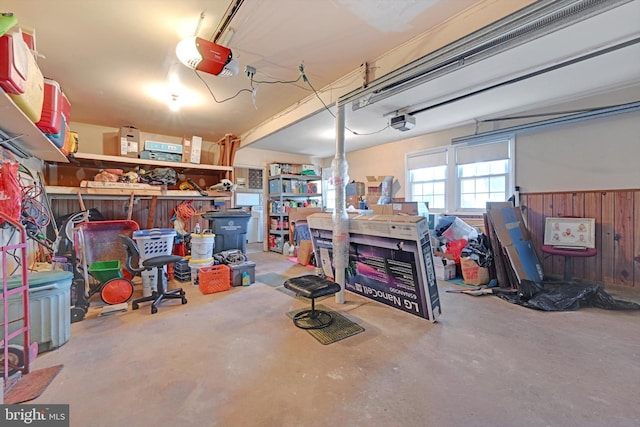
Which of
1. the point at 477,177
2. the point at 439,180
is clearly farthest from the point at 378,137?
the point at 477,177

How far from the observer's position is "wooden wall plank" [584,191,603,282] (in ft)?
11.7

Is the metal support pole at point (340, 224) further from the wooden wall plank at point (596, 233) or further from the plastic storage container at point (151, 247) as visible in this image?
the wooden wall plank at point (596, 233)

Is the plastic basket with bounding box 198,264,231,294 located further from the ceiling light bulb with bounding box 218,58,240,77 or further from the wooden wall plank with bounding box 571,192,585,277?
the wooden wall plank with bounding box 571,192,585,277

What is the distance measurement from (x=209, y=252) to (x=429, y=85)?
3737 mm

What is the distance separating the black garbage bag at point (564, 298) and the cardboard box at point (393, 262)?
1211 mm

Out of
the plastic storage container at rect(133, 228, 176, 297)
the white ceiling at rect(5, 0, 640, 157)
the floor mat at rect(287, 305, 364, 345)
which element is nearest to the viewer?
the white ceiling at rect(5, 0, 640, 157)

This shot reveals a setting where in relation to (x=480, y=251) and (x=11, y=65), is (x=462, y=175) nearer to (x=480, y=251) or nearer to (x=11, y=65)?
(x=480, y=251)

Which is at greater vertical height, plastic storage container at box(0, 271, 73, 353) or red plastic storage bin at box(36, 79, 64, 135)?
red plastic storage bin at box(36, 79, 64, 135)

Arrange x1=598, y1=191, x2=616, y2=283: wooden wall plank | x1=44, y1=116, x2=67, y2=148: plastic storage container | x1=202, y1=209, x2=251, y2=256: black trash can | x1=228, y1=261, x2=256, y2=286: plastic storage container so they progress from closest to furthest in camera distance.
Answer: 1. x1=44, y1=116, x2=67, y2=148: plastic storage container
2. x1=598, y1=191, x2=616, y2=283: wooden wall plank
3. x1=228, y1=261, x2=256, y2=286: plastic storage container
4. x1=202, y1=209, x2=251, y2=256: black trash can

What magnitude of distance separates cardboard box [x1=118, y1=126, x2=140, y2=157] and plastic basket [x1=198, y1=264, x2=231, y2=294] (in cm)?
262

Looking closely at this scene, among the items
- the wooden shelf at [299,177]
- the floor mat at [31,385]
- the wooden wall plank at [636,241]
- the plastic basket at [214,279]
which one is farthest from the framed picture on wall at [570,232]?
the floor mat at [31,385]

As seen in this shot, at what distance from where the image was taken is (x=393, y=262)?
8.89ft

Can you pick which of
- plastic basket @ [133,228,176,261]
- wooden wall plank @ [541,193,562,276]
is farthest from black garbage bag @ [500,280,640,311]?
plastic basket @ [133,228,176,261]

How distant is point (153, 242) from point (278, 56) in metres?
2.72
